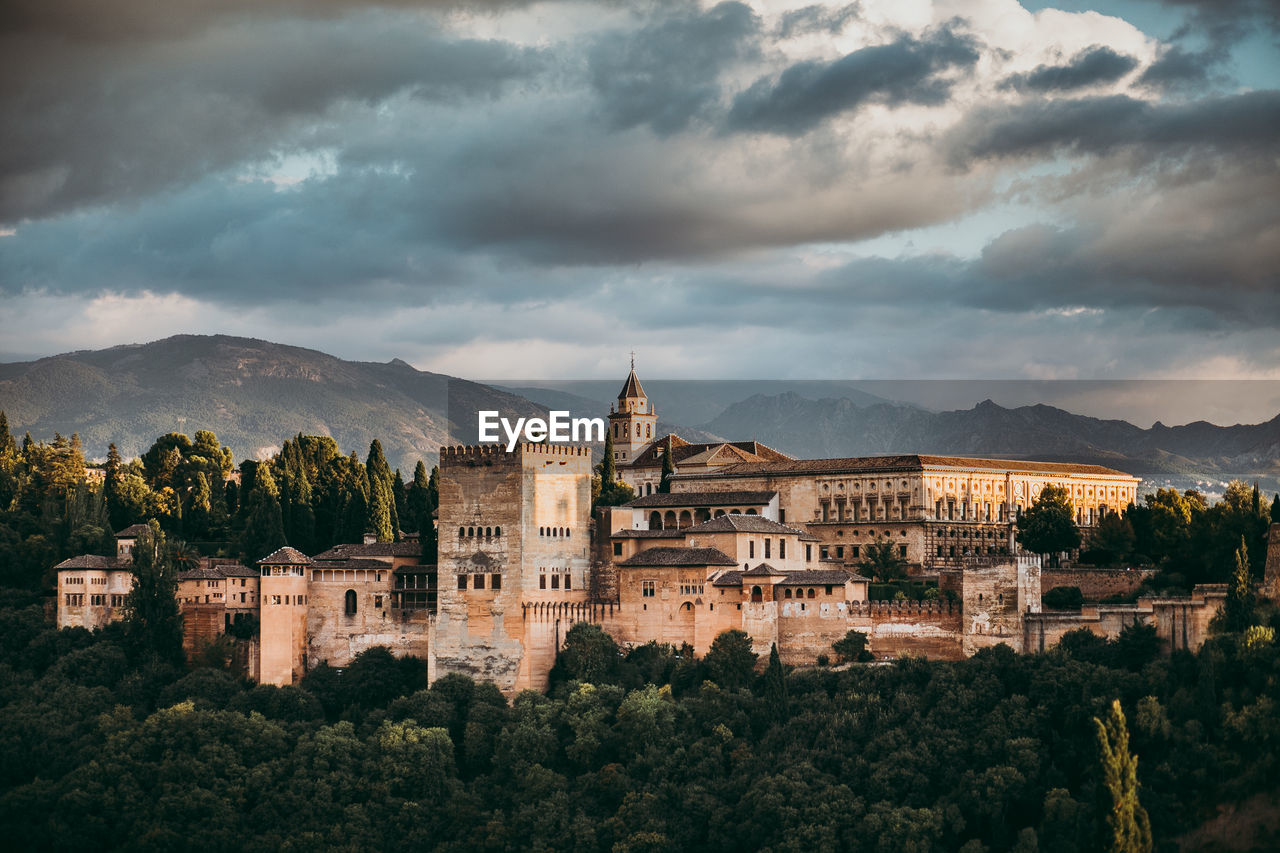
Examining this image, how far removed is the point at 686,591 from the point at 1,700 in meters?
32.2

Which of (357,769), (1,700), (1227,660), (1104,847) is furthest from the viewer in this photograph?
(1,700)

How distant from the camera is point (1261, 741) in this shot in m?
66.4

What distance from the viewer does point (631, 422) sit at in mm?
134125

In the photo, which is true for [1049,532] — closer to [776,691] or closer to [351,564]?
[776,691]

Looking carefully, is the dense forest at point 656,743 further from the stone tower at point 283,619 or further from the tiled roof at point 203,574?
the tiled roof at point 203,574

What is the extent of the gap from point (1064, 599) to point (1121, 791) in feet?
54.0

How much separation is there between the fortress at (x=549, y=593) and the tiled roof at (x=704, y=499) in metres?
1.64

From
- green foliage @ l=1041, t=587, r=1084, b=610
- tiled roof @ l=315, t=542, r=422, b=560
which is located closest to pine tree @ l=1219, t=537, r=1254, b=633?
green foliage @ l=1041, t=587, r=1084, b=610

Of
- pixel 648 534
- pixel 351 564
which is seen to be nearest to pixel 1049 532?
pixel 648 534

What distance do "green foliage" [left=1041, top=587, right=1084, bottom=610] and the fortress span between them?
2.84 metres

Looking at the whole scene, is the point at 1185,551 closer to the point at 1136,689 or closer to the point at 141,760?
the point at 1136,689

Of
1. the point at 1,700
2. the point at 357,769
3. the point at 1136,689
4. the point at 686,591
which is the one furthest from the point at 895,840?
the point at 1,700

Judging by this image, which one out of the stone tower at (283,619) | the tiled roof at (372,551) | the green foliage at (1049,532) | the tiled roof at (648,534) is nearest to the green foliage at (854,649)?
the tiled roof at (648,534)

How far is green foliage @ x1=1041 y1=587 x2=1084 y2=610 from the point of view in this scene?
79.8 m
